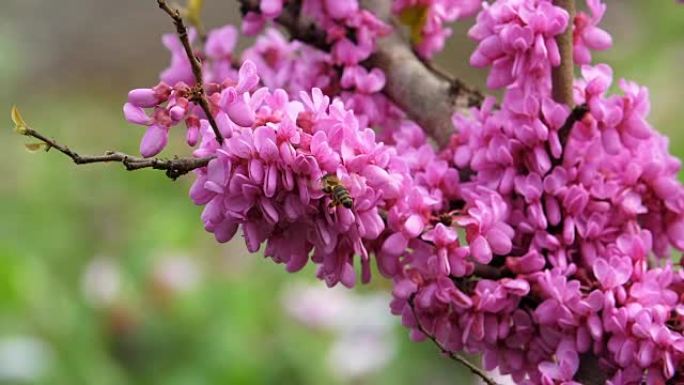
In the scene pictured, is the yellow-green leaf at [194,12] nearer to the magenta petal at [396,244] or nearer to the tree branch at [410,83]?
the tree branch at [410,83]

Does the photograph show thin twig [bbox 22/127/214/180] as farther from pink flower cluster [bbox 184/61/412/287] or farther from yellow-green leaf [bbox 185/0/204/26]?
yellow-green leaf [bbox 185/0/204/26]

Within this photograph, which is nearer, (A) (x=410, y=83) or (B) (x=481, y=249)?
(B) (x=481, y=249)

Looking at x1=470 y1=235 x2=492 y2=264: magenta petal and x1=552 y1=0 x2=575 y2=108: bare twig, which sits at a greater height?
x1=552 y1=0 x2=575 y2=108: bare twig

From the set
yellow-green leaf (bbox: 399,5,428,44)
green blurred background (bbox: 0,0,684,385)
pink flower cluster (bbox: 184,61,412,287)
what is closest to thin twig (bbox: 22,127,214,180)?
pink flower cluster (bbox: 184,61,412,287)

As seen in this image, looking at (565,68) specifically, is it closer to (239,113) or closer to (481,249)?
(481,249)

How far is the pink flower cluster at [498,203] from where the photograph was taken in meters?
0.90

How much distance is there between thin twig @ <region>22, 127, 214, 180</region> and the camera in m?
0.88

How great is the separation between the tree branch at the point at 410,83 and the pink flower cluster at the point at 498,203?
2.4 inches

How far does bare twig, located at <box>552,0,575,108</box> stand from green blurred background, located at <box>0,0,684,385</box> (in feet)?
2.47

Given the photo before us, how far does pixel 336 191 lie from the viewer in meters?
0.88

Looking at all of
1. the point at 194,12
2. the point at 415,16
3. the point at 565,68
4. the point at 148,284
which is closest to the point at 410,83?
the point at 415,16

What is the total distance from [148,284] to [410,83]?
193 cm

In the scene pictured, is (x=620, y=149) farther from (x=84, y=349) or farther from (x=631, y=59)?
(x=631, y=59)

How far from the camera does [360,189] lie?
2.98 feet
